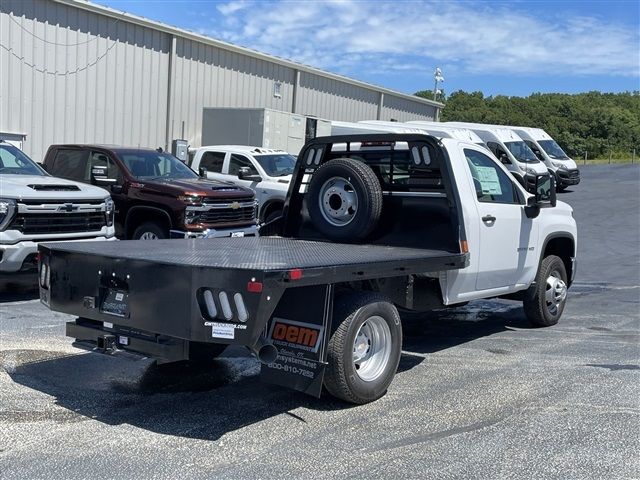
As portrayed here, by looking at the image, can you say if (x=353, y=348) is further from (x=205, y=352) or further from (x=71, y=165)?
(x=71, y=165)

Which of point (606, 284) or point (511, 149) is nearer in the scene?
point (606, 284)

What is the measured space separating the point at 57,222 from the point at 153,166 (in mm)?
3094

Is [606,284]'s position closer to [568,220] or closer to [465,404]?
[568,220]

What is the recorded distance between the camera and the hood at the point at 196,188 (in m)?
11.3

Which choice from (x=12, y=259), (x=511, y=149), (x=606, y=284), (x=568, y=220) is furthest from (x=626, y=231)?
(x=12, y=259)

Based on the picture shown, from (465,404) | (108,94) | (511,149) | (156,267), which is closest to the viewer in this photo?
(156,267)

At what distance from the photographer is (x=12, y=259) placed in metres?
8.92

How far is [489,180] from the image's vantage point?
7520 mm

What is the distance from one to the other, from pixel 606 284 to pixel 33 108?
13235mm

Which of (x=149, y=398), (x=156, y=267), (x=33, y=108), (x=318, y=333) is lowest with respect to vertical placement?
(x=149, y=398)

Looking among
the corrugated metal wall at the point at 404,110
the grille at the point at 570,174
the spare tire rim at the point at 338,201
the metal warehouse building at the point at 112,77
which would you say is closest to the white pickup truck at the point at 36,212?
the spare tire rim at the point at 338,201

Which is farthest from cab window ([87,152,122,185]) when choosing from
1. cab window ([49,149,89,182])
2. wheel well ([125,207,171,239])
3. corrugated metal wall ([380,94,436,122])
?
corrugated metal wall ([380,94,436,122])

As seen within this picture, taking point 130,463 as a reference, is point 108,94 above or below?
above

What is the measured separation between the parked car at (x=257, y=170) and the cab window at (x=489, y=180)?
7695mm
